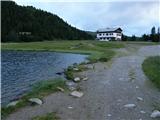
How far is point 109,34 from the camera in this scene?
575 feet

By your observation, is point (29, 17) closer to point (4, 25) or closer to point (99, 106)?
point (4, 25)

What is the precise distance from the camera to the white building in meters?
171

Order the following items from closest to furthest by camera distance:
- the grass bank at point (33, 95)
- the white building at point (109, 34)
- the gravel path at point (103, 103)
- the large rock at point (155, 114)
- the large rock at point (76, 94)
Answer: the large rock at point (155, 114) → the gravel path at point (103, 103) → the grass bank at point (33, 95) → the large rock at point (76, 94) → the white building at point (109, 34)

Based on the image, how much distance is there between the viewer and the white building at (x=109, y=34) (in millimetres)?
170938

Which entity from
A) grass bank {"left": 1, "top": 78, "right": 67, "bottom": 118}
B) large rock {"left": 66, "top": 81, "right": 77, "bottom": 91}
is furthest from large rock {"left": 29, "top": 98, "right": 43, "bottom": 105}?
large rock {"left": 66, "top": 81, "right": 77, "bottom": 91}

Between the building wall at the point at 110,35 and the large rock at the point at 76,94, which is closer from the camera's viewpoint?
the large rock at the point at 76,94

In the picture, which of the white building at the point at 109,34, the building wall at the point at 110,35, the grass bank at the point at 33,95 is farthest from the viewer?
the building wall at the point at 110,35

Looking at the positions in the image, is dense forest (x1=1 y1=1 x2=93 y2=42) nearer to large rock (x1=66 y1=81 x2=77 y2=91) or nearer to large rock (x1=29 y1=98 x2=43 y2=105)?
large rock (x1=66 y1=81 x2=77 y2=91)

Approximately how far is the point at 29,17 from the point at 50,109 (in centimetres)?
15987

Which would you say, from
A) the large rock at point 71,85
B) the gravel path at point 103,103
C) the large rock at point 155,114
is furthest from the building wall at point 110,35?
the large rock at point 155,114

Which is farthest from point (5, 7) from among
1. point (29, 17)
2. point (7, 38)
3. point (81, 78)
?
point (81, 78)

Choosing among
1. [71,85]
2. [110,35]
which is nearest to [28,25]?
[110,35]

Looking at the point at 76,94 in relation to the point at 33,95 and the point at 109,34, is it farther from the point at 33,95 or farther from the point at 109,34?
the point at 109,34

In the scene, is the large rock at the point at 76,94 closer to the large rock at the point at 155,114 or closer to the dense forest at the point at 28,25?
the large rock at the point at 155,114
